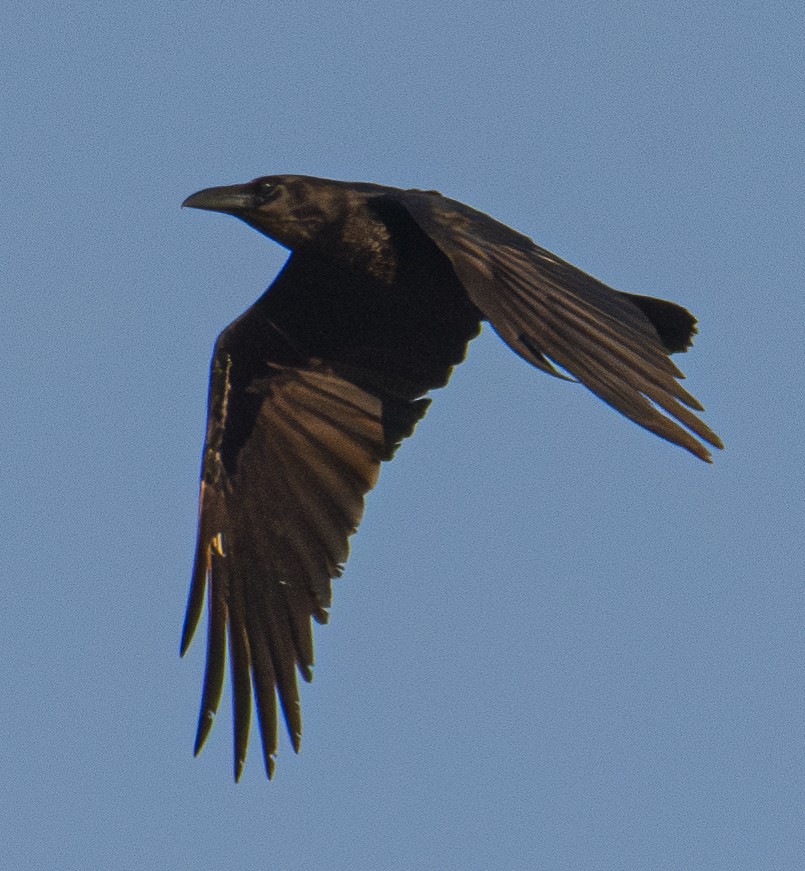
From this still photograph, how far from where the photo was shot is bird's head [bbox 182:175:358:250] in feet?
33.0

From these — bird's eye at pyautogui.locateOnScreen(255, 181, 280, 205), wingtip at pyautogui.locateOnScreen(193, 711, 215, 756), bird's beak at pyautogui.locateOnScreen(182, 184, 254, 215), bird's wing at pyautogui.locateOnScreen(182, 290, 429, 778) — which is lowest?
wingtip at pyautogui.locateOnScreen(193, 711, 215, 756)

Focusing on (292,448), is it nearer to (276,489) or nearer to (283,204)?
(276,489)

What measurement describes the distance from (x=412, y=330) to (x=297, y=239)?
2.83 feet

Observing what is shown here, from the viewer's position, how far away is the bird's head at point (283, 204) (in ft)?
33.0

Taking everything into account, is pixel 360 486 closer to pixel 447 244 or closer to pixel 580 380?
pixel 447 244

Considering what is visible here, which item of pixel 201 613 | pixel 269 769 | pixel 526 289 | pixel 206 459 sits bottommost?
pixel 269 769

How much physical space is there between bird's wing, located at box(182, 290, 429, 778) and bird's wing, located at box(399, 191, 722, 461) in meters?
1.96

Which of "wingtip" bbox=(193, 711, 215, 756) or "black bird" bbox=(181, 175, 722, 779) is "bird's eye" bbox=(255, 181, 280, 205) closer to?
"black bird" bbox=(181, 175, 722, 779)

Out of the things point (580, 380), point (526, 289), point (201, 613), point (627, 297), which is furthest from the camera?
point (201, 613)

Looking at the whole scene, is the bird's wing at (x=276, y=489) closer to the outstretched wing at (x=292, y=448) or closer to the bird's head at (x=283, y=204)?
the outstretched wing at (x=292, y=448)

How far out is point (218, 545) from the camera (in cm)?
1071

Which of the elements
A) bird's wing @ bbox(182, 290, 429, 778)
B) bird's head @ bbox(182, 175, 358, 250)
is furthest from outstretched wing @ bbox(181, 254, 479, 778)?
bird's head @ bbox(182, 175, 358, 250)

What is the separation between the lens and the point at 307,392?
11.0m

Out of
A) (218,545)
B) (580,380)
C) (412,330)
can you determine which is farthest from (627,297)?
(218,545)
